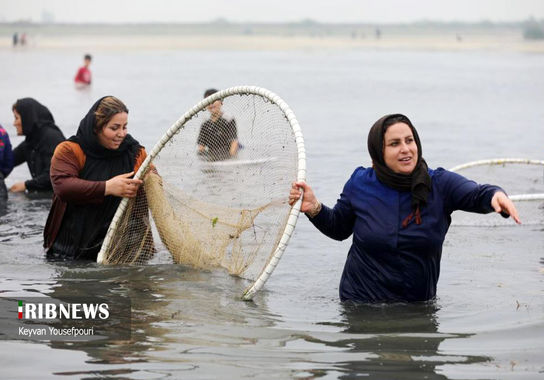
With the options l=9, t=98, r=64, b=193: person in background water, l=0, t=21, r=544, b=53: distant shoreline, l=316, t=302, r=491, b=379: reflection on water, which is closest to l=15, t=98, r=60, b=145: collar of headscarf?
l=9, t=98, r=64, b=193: person in background water

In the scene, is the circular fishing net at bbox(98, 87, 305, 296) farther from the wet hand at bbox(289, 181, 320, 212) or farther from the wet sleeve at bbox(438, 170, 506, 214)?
the wet sleeve at bbox(438, 170, 506, 214)

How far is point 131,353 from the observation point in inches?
192

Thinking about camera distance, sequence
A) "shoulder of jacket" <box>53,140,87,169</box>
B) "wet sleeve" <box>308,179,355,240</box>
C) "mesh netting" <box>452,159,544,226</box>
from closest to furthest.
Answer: "wet sleeve" <box>308,179,355,240</box>
"shoulder of jacket" <box>53,140,87,169</box>
"mesh netting" <box>452,159,544,226</box>

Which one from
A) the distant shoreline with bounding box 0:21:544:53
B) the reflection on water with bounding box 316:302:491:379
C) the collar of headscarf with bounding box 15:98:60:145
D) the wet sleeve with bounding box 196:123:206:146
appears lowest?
the reflection on water with bounding box 316:302:491:379

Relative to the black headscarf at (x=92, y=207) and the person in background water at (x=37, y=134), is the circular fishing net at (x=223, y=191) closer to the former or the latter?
the black headscarf at (x=92, y=207)

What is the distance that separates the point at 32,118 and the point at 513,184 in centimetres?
538

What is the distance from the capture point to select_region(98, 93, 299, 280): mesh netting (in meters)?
6.05

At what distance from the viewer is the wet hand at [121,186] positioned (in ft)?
21.2

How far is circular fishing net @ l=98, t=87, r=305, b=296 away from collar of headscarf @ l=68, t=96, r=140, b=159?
244 millimetres

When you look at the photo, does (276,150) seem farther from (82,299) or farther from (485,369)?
(485,369)

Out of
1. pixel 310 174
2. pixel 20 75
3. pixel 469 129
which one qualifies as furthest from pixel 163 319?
pixel 20 75

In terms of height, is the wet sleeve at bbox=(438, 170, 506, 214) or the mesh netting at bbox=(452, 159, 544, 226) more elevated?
the wet sleeve at bbox=(438, 170, 506, 214)

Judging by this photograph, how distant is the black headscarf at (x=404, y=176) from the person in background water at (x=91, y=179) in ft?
6.69

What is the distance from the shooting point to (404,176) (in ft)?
16.8
